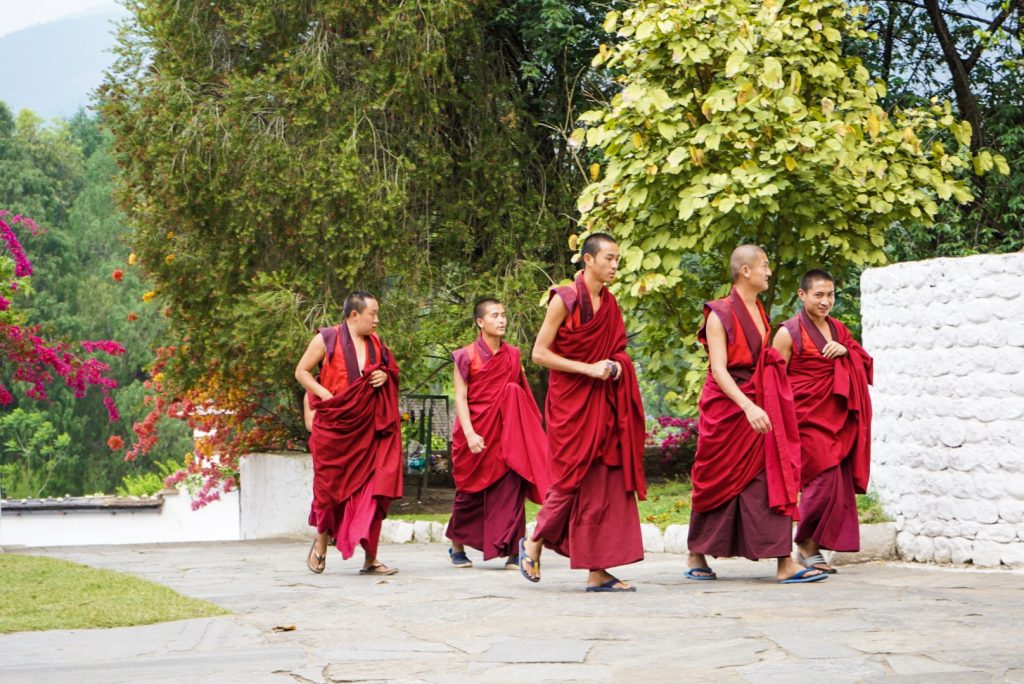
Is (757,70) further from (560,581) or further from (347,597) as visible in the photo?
(347,597)

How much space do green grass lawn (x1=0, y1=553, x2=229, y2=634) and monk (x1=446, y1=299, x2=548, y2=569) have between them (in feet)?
7.28

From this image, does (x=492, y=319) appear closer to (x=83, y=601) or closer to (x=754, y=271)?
(x=754, y=271)

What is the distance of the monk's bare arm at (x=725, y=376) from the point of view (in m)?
7.02

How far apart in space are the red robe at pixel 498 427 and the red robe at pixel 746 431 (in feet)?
5.90

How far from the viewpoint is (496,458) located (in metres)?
9.00

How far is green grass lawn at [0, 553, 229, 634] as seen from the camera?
6.05m

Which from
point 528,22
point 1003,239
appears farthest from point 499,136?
point 1003,239

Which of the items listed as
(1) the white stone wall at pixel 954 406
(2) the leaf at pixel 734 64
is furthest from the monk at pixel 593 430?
(2) the leaf at pixel 734 64

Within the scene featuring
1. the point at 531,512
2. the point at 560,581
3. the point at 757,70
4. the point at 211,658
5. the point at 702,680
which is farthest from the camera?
the point at 531,512

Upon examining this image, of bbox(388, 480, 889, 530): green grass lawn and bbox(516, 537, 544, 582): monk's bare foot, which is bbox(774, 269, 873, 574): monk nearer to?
bbox(388, 480, 889, 530): green grass lawn

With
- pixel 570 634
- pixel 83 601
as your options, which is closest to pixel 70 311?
pixel 83 601

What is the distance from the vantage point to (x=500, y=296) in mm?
14117

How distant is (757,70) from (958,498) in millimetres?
4054

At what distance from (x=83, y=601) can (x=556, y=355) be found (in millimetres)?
2699
